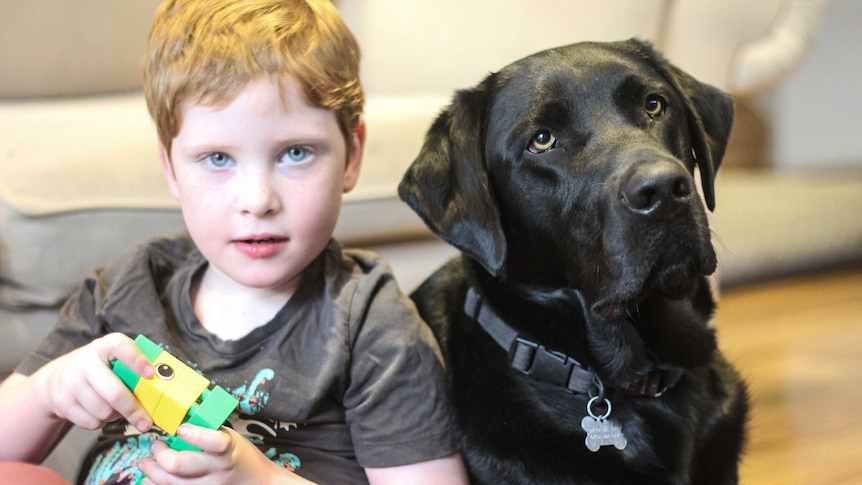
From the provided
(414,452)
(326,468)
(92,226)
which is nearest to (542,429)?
(414,452)

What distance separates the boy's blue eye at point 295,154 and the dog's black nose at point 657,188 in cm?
41

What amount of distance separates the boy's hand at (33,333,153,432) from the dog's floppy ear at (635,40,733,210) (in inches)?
31.7

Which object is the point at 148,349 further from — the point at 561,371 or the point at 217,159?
the point at 561,371

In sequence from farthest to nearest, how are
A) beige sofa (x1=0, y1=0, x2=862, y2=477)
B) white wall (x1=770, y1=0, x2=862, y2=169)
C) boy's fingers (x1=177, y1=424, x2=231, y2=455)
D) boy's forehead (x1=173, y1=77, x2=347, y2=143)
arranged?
1. white wall (x1=770, y1=0, x2=862, y2=169)
2. beige sofa (x1=0, y1=0, x2=862, y2=477)
3. boy's forehead (x1=173, y1=77, x2=347, y2=143)
4. boy's fingers (x1=177, y1=424, x2=231, y2=455)

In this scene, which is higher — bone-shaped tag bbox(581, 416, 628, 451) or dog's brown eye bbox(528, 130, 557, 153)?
dog's brown eye bbox(528, 130, 557, 153)

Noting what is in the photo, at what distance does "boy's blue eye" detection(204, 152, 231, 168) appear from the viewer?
1171mm

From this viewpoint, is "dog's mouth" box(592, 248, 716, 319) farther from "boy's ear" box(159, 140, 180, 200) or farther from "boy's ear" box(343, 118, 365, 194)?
"boy's ear" box(159, 140, 180, 200)

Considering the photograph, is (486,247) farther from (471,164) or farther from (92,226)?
(92,226)

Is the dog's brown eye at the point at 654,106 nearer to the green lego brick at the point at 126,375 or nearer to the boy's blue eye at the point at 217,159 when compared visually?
the boy's blue eye at the point at 217,159

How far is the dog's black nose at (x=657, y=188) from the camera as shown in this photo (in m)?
1.04

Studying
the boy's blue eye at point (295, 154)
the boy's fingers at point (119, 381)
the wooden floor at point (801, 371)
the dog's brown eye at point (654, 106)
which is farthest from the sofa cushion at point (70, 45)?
the wooden floor at point (801, 371)

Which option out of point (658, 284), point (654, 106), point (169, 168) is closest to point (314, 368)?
point (169, 168)

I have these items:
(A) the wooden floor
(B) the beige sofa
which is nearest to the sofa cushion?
(B) the beige sofa

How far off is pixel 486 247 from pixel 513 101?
0.67ft
